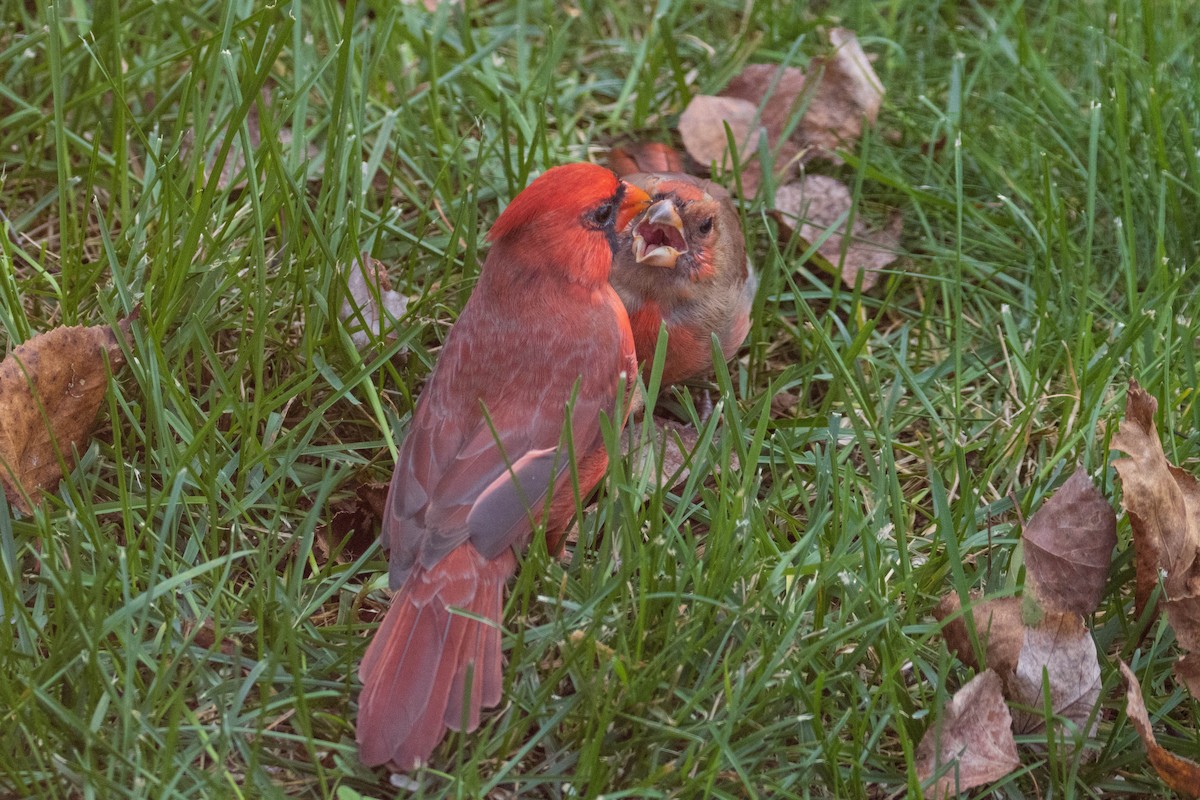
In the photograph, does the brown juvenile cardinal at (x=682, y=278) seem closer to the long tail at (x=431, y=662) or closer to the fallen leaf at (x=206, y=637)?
the long tail at (x=431, y=662)

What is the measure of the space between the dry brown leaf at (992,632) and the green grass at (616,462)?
50 millimetres

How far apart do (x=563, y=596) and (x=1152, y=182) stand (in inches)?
90.0

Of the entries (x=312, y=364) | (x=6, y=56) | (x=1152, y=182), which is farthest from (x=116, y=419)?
(x=1152, y=182)

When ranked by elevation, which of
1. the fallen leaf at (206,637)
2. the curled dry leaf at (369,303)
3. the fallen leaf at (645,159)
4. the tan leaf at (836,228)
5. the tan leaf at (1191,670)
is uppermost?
the curled dry leaf at (369,303)

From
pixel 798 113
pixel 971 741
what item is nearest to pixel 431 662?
pixel 971 741

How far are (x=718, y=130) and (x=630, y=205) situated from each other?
1021 millimetres

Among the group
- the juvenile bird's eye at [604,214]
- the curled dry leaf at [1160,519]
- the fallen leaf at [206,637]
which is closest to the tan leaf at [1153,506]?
the curled dry leaf at [1160,519]

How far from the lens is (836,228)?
4.18 metres

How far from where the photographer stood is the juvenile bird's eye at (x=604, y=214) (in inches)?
136

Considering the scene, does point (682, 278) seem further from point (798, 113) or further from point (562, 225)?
point (798, 113)

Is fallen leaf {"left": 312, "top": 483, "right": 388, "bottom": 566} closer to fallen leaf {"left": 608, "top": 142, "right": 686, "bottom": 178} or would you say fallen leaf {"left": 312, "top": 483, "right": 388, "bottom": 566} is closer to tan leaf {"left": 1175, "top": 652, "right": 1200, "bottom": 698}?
fallen leaf {"left": 608, "top": 142, "right": 686, "bottom": 178}

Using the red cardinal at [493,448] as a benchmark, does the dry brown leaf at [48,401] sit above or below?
above

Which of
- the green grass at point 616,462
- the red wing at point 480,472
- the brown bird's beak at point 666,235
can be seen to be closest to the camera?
the green grass at point 616,462

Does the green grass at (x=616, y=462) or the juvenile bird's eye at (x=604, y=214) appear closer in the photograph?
the green grass at (x=616, y=462)
